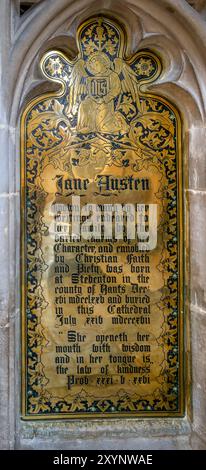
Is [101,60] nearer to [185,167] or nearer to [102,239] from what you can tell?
[185,167]

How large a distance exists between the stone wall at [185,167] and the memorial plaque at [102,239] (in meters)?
0.06

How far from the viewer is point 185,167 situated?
122 inches

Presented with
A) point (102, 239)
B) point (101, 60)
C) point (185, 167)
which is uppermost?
point (101, 60)

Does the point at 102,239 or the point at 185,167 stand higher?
the point at 185,167

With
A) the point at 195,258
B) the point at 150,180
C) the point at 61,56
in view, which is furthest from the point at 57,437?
the point at 61,56

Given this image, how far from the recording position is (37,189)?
3.04 meters

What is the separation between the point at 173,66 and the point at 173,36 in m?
0.13

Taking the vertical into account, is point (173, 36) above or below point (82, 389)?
above

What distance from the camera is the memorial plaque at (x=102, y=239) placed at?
304 centimetres

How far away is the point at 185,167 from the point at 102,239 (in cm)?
52

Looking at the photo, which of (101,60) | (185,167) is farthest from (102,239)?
(101,60)

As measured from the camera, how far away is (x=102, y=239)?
10.1 feet
